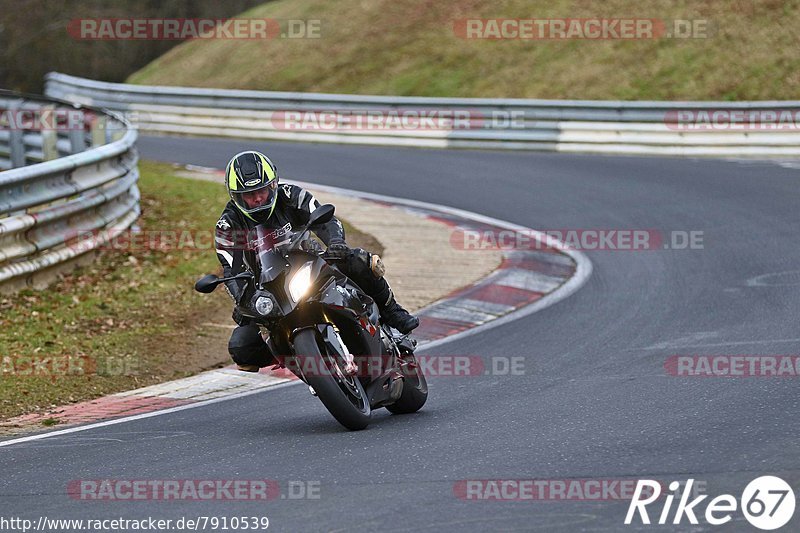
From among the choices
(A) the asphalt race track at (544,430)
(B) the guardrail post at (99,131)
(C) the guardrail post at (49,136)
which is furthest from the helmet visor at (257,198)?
(C) the guardrail post at (49,136)

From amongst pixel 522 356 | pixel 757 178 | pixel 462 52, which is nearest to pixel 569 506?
pixel 522 356

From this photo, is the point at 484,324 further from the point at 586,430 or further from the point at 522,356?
the point at 586,430

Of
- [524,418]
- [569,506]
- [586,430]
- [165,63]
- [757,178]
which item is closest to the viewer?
[569,506]

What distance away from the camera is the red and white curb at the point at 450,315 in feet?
28.6

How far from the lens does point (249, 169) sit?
715 centimetres

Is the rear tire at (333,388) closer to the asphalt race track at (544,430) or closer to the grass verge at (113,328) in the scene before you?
the asphalt race track at (544,430)

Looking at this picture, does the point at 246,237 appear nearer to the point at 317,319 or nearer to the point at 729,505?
the point at 317,319

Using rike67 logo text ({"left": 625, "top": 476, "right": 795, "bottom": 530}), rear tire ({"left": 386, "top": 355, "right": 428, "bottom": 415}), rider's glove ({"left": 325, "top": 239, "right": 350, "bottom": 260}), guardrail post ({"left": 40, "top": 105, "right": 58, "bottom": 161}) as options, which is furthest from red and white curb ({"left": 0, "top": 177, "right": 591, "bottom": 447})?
guardrail post ({"left": 40, "top": 105, "right": 58, "bottom": 161})

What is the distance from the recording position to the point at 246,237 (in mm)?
7336

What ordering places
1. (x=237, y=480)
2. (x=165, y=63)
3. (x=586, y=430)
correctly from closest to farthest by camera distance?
(x=237, y=480) → (x=586, y=430) → (x=165, y=63)

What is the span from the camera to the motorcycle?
701 cm

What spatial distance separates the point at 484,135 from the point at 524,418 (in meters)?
16.0

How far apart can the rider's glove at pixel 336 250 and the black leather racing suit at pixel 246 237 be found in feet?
0.13

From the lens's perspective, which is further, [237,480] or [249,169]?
[249,169]
